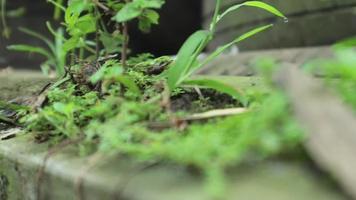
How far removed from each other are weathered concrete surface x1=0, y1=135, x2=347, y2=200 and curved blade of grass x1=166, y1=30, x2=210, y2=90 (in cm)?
27

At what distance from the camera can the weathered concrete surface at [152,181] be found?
67cm

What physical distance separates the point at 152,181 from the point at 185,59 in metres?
0.44

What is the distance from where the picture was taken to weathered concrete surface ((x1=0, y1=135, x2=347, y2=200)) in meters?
0.67

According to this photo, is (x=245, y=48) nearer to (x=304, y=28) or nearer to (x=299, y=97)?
(x=304, y=28)

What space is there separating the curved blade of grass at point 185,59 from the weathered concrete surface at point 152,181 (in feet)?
0.88

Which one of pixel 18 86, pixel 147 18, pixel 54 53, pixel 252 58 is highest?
pixel 147 18

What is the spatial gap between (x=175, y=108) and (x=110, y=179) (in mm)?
313

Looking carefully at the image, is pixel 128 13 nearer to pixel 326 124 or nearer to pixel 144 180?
pixel 144 180

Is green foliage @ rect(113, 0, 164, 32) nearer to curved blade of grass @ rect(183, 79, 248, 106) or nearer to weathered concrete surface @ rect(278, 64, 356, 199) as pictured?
curved blade of grass @ rect(183, 79, 248, 106)

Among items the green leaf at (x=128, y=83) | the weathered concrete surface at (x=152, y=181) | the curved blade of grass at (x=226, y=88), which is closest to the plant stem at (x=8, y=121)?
the weathered concrete surface at (x=152, y=181)

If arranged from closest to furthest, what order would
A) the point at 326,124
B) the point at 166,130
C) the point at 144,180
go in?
the point at 326,124 → the point at 144,180 → the point at 166,130

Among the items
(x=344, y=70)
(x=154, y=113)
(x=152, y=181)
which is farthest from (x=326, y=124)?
(x=154, y=113)

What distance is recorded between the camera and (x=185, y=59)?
116cm

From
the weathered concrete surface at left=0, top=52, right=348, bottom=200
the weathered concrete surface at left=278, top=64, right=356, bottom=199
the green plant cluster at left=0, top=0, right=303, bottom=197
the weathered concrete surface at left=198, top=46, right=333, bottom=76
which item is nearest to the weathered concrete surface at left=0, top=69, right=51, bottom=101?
the green plant cluster at left=0, top=0, right=303, bottom=197
